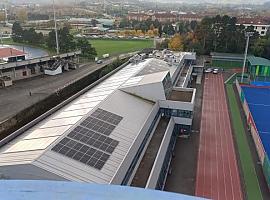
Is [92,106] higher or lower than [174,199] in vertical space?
lower

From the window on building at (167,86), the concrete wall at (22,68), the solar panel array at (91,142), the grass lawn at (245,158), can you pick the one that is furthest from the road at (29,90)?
the grass lawn at (245,158)

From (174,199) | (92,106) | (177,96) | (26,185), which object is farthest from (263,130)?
(26,185)

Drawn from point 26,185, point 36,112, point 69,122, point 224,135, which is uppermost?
point 26,185

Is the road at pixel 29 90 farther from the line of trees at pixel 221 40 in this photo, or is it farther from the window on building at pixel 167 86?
the line of trees at pixel 221 40

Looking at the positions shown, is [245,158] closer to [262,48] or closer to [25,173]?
[25,173]

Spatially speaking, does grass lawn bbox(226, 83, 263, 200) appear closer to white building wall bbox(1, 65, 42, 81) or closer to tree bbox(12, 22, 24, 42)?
white building wall bbox(1, 65, 42, 81)

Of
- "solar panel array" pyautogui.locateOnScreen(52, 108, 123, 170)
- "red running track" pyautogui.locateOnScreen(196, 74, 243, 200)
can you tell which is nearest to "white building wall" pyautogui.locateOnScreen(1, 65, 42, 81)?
"solar panel array" pyautogui.locateOnScreen(52, 108, 123, 170)

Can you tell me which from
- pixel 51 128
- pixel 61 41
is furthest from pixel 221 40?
pixel 51 128

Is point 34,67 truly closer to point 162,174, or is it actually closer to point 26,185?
point 162,174
